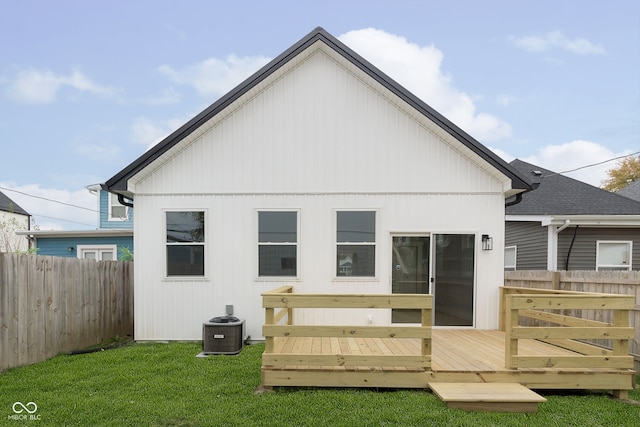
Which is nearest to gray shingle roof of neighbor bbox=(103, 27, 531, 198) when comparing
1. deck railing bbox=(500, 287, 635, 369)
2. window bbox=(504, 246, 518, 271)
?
deck railing bbox=(500, 287, 635, 369)

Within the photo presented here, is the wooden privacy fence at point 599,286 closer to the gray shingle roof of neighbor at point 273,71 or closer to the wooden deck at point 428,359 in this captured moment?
the wooden deck at point 428,359

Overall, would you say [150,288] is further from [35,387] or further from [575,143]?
[575,143]

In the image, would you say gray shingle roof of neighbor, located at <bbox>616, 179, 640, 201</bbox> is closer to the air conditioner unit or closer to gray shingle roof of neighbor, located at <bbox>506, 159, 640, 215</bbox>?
gray shingle roof of neighbor, located at <bbox>506, 159, 640, 215</bbox>

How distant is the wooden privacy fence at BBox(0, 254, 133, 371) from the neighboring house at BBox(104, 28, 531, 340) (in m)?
0.81

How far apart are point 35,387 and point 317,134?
554 cm

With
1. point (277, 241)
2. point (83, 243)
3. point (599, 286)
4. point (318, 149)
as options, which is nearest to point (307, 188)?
point (318, 149)

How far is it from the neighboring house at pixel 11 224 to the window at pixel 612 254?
20794 mm

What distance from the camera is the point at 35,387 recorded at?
4273 mm

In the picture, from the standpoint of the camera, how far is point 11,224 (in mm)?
19609

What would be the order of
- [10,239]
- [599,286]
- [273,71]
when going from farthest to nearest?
[10,239], [273,71], [599,286]

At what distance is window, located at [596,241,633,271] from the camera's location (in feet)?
31.1

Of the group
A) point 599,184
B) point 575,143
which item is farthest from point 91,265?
point 575,143

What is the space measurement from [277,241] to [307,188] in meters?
1.16

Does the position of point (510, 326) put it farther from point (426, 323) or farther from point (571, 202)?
point (571, 202)
